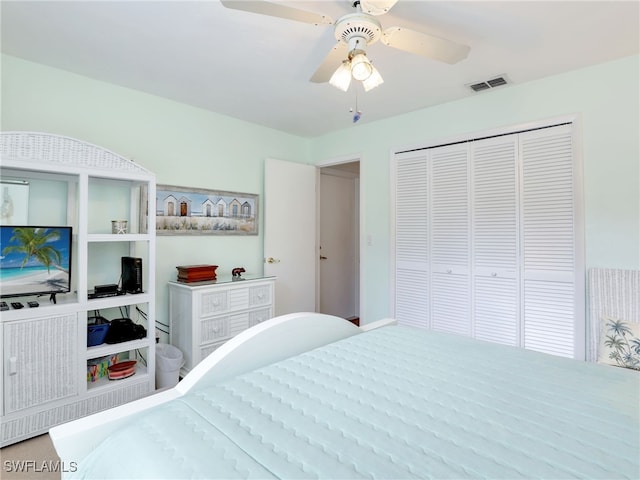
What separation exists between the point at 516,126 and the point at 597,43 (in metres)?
0.69

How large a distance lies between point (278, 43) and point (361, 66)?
2.63 feet

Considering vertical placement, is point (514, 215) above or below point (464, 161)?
below

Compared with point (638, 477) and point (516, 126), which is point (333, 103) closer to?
point (516, 126)

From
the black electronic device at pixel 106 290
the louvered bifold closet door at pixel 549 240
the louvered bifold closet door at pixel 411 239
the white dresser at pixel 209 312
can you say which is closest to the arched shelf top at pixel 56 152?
the black electronic device at pixel 106 290

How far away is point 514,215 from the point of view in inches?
105

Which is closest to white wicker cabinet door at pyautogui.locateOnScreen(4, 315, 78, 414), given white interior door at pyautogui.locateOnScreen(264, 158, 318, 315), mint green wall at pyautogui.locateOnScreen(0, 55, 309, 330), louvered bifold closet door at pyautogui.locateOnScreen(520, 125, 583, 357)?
mint green wall at pyautogui.locateOnScreen(0, 55, 309, 330)

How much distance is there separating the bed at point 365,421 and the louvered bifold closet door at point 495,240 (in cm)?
150

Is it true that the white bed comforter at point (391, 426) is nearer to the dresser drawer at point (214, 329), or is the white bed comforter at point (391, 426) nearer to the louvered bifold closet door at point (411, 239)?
the dresser drawer at point (214, 329)

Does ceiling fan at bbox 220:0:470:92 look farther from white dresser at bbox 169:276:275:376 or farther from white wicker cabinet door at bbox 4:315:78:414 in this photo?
white wicker cabinet door at bbox 4:315:78:414

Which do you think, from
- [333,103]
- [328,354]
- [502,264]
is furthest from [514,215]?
[328,354]

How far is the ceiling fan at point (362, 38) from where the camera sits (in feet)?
4.57

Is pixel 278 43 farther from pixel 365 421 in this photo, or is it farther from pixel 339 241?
pixel 339 241

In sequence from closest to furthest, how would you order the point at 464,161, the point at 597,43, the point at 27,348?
1. the point at 27,348
2. the point at 597,43
3. the point at 464,161

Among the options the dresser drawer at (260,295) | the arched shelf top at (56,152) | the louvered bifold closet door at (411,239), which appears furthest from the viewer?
the louvered bifold closet door at (411,239)
